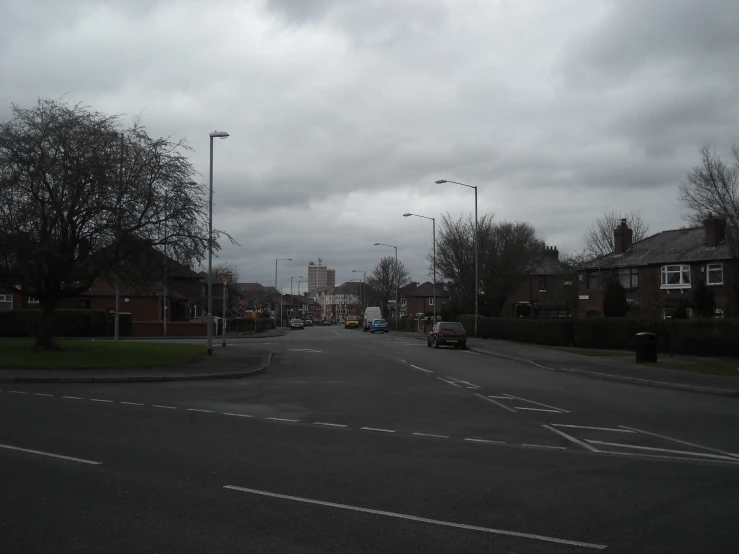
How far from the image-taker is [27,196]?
2389cm

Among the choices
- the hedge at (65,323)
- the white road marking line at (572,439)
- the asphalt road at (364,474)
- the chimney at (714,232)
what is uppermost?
the chimney at (714,232)

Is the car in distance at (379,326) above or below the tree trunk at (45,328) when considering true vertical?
below

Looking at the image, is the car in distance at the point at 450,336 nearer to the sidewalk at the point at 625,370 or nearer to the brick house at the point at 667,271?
the sidewalk at the point at 625,370

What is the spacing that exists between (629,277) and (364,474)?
49.5 meters

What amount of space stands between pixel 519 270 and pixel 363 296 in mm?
75283

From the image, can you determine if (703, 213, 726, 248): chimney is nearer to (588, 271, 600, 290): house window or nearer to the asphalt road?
(588, 271, 600, 290): house window

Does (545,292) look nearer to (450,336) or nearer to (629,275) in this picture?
(629,275)

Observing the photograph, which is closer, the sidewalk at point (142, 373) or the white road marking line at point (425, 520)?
the white road marking line at point (425, 520)

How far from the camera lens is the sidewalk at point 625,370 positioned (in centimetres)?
1969

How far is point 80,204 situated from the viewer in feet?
79.0

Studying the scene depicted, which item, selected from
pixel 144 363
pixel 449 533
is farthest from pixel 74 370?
pixel 449 533

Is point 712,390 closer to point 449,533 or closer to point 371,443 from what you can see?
point 371,443

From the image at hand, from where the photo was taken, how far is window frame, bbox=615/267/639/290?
173 ft

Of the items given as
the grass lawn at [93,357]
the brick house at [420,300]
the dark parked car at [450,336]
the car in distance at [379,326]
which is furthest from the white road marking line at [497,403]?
the brick house at [420,300]
